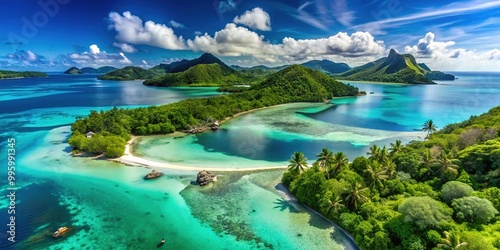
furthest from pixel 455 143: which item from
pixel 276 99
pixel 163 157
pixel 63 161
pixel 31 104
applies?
pixel 31 104

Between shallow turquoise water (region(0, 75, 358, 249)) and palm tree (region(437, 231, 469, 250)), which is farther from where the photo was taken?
shallow turquoise water (region(0, 75, 358, 249))

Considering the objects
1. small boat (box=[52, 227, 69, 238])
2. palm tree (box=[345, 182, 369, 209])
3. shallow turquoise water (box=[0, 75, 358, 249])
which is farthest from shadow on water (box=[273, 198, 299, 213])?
small boat (box=[52, 227, 69, 238])

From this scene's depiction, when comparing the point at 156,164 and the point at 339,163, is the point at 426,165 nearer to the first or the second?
the point at 339,163

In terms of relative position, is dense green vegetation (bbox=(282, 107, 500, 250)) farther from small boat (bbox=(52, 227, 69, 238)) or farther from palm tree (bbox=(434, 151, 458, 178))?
small boat (bbox=(52, 227, 69, 238))

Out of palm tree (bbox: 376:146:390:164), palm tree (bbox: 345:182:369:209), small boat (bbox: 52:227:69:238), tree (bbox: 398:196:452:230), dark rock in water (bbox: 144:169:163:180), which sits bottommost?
small boat (bbox: 52:227:69:238)

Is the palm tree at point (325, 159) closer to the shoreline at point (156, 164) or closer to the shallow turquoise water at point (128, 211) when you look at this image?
the shallow turquoise water at point (128, 211)

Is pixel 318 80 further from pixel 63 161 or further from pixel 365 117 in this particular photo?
pixel 63 161
